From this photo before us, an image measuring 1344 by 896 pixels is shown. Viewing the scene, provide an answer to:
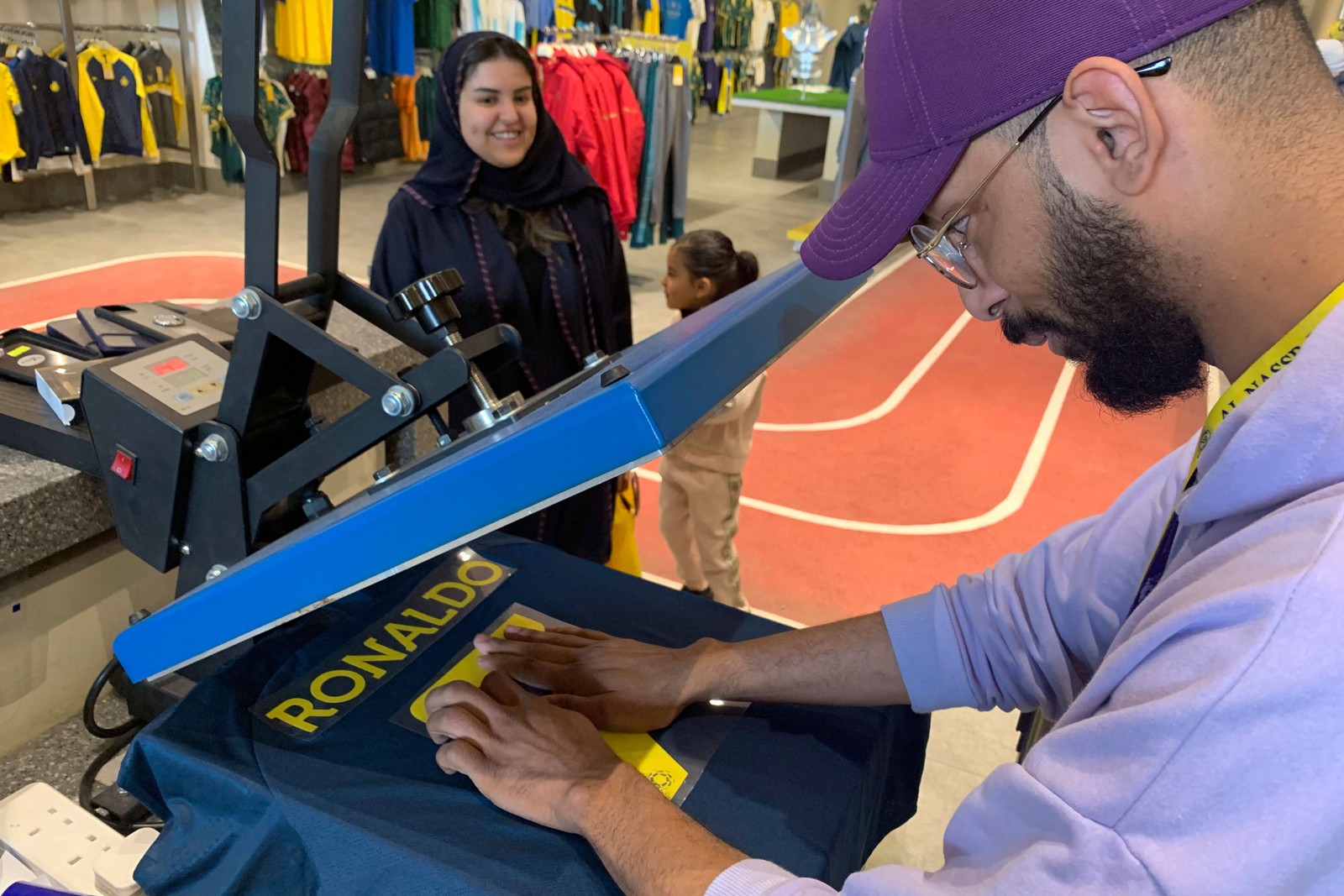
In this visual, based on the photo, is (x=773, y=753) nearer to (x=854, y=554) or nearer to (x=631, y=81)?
(x=854, y=554)

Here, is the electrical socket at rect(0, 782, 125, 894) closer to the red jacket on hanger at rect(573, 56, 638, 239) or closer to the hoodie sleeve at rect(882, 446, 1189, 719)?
the hoodie sleeve at rect(882, 446, 1189, 719)

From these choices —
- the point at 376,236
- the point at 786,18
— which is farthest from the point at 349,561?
the point at 786,18

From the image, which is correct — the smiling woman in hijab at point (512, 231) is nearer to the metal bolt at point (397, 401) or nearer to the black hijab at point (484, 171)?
the black hijab at point (484, 171)

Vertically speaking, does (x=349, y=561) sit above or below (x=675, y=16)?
below

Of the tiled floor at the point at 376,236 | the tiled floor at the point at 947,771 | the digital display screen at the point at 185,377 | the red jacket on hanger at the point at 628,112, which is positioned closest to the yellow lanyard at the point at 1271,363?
the digital display screen at the point at 185,377

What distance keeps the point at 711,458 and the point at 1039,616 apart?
1528mm

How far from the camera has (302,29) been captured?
267 inches

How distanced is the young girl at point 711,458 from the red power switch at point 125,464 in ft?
5.20

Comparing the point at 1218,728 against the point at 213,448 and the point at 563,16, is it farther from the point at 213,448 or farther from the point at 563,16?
the point at 563,16

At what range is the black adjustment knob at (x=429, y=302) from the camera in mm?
882

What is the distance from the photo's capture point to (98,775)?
3.19 feet

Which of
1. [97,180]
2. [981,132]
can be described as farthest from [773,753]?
[97,180]

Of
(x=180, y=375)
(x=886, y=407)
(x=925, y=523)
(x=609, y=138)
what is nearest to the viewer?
(x=180, y=375)

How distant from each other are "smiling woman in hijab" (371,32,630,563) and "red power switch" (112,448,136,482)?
1018mm
